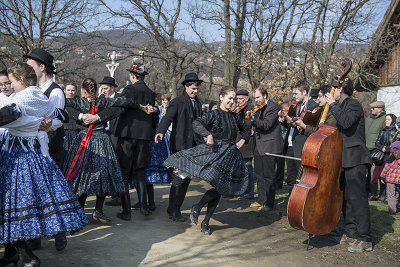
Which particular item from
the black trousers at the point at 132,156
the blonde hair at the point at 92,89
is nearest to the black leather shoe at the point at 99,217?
the black trousers at the point at 132,156

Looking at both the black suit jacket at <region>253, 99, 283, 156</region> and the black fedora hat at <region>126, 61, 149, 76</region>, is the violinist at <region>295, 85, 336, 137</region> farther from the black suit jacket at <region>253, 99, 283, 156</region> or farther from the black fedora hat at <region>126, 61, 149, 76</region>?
the black fedora hat at <region>126, 61, 149, 76</region>

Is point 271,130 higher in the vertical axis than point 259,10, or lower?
lower

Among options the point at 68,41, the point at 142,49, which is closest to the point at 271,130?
the point at 142,49

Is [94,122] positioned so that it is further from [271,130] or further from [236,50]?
[236,50]

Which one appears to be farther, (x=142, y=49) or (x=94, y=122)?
(x=142, y=49)

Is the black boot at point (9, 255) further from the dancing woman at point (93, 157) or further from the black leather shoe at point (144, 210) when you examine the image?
the black leather shoe at point (144, 210)

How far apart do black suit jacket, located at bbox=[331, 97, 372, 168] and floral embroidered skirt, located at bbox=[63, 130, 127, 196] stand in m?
2.74

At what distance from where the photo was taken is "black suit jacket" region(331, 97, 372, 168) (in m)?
4.78

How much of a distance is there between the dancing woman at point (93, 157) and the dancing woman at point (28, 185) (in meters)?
1.30

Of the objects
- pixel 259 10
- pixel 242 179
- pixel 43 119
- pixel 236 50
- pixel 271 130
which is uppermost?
pixel 259 10

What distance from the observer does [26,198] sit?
11.6 feet

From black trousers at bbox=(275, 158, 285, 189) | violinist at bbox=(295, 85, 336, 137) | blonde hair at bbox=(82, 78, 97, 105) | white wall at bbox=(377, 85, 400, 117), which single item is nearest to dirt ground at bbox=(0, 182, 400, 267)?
violinist at bbox=(295, 85, 336, 137)

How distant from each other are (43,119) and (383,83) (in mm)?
14476

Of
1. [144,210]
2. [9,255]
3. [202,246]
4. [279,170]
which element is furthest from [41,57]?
[279,170]
